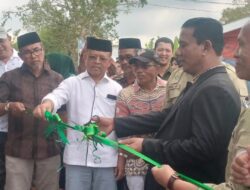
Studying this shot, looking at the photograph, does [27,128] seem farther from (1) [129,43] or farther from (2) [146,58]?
(1) [129,43]

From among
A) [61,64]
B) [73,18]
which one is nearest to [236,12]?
[73,18]

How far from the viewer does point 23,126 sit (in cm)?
521

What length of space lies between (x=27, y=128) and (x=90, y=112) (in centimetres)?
75

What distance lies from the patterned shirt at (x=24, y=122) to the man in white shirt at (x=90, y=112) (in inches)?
16.8

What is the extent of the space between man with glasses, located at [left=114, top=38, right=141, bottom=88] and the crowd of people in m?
0.01

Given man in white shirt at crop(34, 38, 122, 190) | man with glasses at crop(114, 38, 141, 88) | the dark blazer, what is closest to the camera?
the dark blazer

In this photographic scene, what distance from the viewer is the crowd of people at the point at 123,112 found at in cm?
323

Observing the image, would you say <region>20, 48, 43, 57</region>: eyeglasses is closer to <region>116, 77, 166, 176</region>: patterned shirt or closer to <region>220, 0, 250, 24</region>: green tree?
<region>116, 77, 166, 176</region>: patterned shirt

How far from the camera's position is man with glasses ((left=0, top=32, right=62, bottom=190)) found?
518cm

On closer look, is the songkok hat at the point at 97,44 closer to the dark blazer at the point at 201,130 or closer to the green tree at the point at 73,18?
the dark blazer at the point at 201,130

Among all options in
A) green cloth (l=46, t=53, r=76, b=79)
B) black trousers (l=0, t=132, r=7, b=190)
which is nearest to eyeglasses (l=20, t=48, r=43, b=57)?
black trousers (l=0, t=132, r=7, b=190)

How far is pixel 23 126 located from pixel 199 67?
2393mm

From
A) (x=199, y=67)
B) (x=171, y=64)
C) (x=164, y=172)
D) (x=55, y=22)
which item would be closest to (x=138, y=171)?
(x=199, y=67)

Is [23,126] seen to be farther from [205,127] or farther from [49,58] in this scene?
[205,127]
